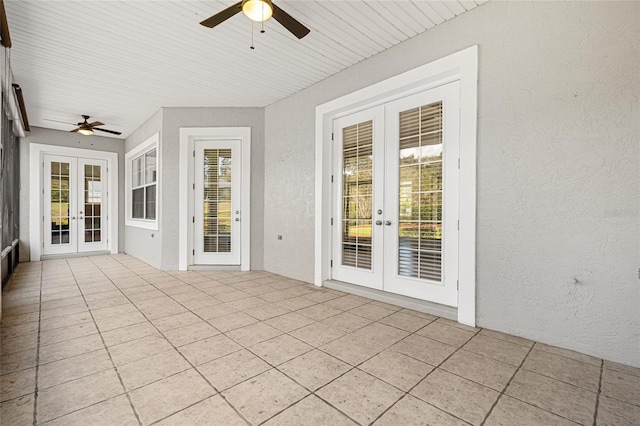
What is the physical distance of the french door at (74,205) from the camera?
250 inches

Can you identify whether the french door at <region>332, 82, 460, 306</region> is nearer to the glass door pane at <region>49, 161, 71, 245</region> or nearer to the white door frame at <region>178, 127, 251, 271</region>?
the white door frame at <region>178, 127, 251, 271</region>

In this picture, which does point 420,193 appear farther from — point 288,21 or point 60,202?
point 60,202

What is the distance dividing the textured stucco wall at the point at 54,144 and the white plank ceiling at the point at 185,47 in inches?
67.2

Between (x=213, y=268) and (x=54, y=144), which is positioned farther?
(x=54, y=144)

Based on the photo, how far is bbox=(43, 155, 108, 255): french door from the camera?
635 centimetres

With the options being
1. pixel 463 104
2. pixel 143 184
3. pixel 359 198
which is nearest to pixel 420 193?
pixel 359 198

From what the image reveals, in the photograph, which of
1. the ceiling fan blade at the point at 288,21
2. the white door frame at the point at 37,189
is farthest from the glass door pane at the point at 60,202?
the ceiling fan blade at the point at 288,21

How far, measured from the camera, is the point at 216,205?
17.0ft

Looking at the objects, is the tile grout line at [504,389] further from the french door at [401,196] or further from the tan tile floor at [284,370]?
the french door at [401,196]

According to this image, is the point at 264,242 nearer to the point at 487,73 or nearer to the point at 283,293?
the point at 283,293

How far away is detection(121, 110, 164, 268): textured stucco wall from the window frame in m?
0.09

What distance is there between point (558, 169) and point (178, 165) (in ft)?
16.8

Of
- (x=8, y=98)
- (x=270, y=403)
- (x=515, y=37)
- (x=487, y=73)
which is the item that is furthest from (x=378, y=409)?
(x=8, y=98)

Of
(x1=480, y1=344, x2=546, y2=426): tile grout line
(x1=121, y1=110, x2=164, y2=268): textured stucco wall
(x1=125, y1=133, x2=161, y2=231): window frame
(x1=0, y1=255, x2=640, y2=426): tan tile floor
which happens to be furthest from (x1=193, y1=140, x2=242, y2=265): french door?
(x1=480, y1=344, x2=546, y2=426): tile grout line
